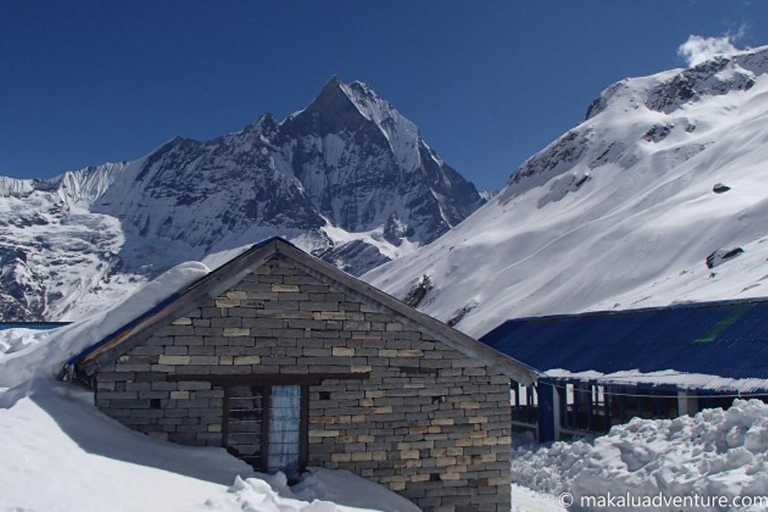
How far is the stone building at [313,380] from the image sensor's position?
11.4 meters

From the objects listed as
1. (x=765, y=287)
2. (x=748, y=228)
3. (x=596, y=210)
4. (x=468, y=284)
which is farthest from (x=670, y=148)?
(x=765, y=287)

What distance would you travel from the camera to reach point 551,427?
23.9 metres

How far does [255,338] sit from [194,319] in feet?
3.31

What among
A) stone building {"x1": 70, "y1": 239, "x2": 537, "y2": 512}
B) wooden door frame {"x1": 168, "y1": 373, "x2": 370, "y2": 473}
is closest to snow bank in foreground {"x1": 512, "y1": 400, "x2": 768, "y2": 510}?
stone building {"x1": 70, "y1": 239, "x2": 537, "y2": 512}

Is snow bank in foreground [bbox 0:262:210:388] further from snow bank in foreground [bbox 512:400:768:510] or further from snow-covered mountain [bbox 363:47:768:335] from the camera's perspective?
snow-covered mountain [bbox 363:47:768:335]

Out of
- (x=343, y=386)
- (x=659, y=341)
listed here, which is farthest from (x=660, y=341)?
(x=343, y=386)

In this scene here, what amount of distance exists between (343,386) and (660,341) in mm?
13907

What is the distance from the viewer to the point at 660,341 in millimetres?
22938

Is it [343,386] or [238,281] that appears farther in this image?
[343,386]

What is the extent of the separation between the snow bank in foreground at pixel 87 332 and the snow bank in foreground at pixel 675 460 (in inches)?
345

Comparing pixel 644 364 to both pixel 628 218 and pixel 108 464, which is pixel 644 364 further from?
pixel 628 218

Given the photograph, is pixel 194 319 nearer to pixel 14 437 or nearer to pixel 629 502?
pixel 14 437

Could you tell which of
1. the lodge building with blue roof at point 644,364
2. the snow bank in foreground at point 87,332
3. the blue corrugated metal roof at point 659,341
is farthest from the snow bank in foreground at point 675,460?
the snow bank in foreground at point 87,332

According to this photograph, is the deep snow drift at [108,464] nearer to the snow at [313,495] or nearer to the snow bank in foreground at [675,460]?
the snow at [313,495]
